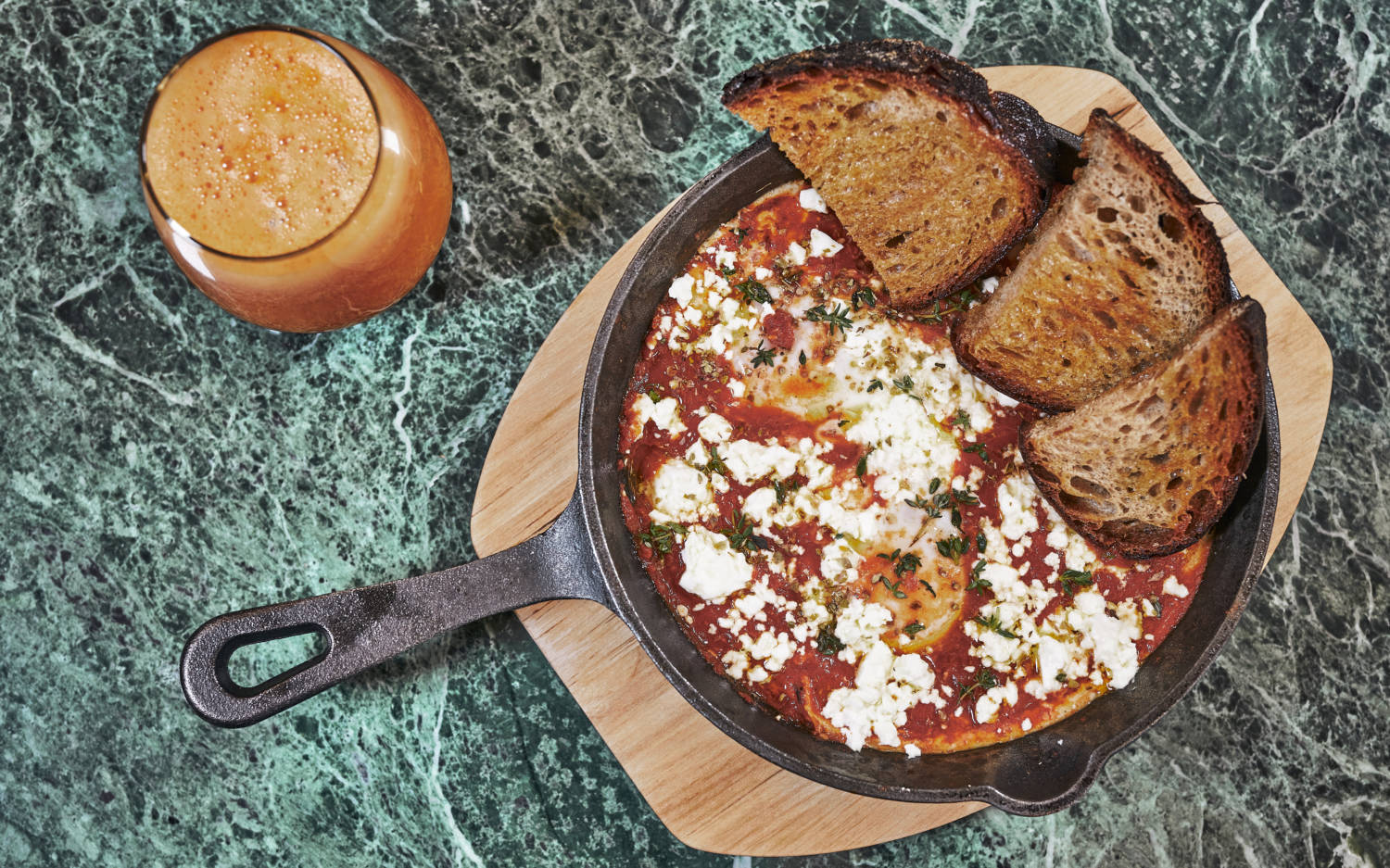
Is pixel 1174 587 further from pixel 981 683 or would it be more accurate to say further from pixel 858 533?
pixel 858 533

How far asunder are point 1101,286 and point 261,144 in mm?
2050

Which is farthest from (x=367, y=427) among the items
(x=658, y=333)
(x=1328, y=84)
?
(x=1328, y=84)

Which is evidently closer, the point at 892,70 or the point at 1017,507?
the point at 892,70

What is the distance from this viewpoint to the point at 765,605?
8.95 ft

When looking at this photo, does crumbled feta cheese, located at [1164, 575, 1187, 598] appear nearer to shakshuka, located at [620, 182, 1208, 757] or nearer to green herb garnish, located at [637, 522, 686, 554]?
shakshuka, located at [620, 182, 1208, 757]

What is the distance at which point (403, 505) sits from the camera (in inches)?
121

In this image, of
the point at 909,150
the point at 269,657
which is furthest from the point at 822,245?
the point at 269,657

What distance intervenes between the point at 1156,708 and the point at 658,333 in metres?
1.55

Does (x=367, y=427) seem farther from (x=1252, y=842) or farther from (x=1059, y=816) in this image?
(x=1252, y=842)

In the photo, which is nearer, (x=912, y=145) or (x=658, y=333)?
(x=912, y=145)

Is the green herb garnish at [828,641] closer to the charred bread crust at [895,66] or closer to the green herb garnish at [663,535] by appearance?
the green herb garnish at [663,535]

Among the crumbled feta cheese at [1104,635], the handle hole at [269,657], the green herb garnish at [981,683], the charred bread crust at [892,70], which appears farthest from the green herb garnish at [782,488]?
the handle hole at [269,657]

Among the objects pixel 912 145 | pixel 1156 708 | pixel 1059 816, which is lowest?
pixel 1059 816

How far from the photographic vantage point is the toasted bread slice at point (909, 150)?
2457mm
